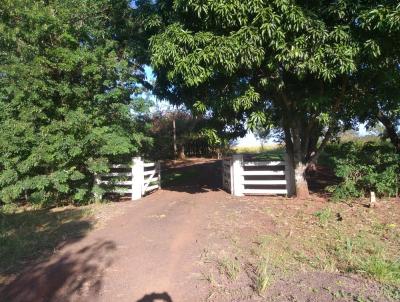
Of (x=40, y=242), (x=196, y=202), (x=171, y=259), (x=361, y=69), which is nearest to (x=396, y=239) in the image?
(x=171, y=259)

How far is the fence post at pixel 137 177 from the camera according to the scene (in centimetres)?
1170

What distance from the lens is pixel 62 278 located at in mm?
5566

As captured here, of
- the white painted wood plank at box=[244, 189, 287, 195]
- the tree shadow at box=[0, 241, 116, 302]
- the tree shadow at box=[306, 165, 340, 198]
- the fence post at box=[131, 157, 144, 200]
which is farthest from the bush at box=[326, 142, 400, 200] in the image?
the tree shadow at box=[0, 241, 116, 302]

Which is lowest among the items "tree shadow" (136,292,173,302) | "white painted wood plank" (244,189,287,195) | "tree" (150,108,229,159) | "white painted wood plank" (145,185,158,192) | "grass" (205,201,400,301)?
"tree shadow" (136,292,173,302)

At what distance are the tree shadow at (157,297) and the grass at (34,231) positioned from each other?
2.38 m

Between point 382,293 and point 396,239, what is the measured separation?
2.38m

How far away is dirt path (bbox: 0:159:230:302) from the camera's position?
5.09 m

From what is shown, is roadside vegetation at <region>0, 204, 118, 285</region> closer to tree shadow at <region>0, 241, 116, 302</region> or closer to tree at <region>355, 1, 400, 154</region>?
tree shadow at <region>0, 241, 116, 302</region>

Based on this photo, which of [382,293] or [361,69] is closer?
[382,293]

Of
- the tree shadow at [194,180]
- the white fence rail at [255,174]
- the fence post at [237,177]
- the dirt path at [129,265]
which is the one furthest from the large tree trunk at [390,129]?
the dirt path at [129,265]

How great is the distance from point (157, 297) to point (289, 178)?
6684mm

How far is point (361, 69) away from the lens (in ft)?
30.4

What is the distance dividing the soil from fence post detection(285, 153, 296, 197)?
28.1 inches

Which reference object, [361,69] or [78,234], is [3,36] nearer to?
[78,234]
